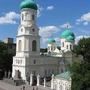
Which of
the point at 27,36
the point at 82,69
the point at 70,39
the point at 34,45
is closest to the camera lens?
the point at 82,69

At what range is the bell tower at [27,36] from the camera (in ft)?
172

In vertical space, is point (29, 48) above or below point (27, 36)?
below

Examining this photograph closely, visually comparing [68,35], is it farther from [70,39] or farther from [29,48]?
[29,48]

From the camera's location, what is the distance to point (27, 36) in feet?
172

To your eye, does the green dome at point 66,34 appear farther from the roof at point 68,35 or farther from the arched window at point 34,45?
the arched window at point 34,45

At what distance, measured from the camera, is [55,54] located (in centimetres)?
6462

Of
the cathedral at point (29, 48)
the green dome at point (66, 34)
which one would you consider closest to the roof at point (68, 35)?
the green dome at point (66, 34)

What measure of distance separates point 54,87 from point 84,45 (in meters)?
10.6

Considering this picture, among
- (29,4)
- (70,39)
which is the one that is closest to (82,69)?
(29,4)

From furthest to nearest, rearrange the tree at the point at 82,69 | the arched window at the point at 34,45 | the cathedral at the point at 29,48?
the arched window at the point at 34,45 → the cathedral at the point at 29,48 → the tree at the point at 82,69

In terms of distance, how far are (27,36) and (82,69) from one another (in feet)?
71.7

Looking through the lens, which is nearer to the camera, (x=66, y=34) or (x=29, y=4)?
(x=29, y=4)

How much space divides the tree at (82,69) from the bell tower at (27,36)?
1884 cm

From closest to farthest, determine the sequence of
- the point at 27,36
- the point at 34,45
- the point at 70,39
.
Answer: the point at 27,36 → the point at 34,45 → the point at 70,39
